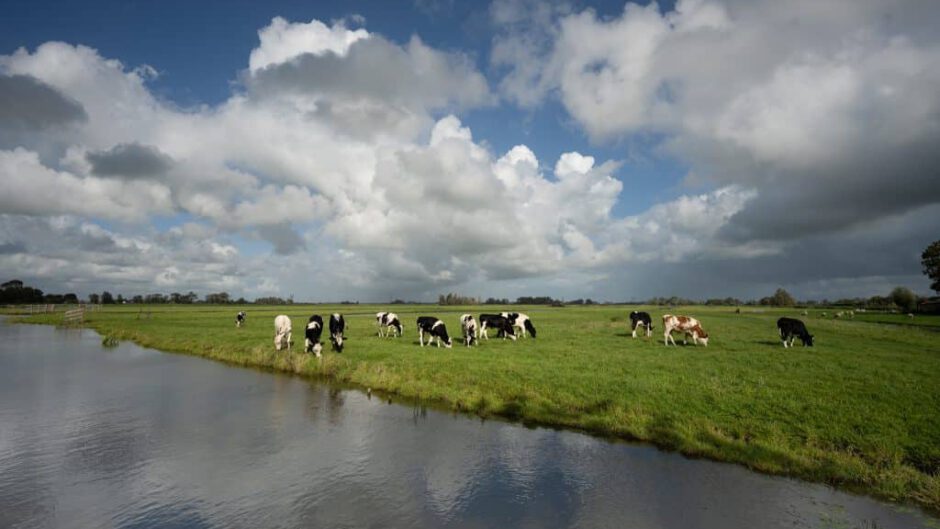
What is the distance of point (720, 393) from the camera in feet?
49.6

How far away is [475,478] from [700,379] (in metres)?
11.1

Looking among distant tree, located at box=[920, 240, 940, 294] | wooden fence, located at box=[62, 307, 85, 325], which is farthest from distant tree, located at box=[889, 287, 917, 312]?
wooden fence, located at box=[62, 307, 85, 325]

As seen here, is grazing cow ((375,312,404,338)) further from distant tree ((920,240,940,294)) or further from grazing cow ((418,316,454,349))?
distant tree ((920,240,940,294))

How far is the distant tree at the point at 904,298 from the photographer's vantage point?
93.7 m

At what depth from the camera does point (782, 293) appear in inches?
5778

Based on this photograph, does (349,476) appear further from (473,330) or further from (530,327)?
(530,327)

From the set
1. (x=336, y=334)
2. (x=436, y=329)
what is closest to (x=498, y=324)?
(x=436, y=329)

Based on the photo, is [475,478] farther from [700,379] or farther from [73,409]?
[73,409]

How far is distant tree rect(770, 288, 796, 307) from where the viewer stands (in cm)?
14325

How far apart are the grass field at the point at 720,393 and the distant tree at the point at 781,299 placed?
13558 cm

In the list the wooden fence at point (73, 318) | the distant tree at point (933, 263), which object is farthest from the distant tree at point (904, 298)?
the wooden fence at point (73, 318)

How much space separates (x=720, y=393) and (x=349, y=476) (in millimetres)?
12364

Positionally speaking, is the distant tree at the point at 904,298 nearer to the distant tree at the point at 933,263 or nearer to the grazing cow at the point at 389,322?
the distant tree at the point at 933,263

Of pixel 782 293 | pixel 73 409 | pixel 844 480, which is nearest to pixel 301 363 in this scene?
pixel 73 409
